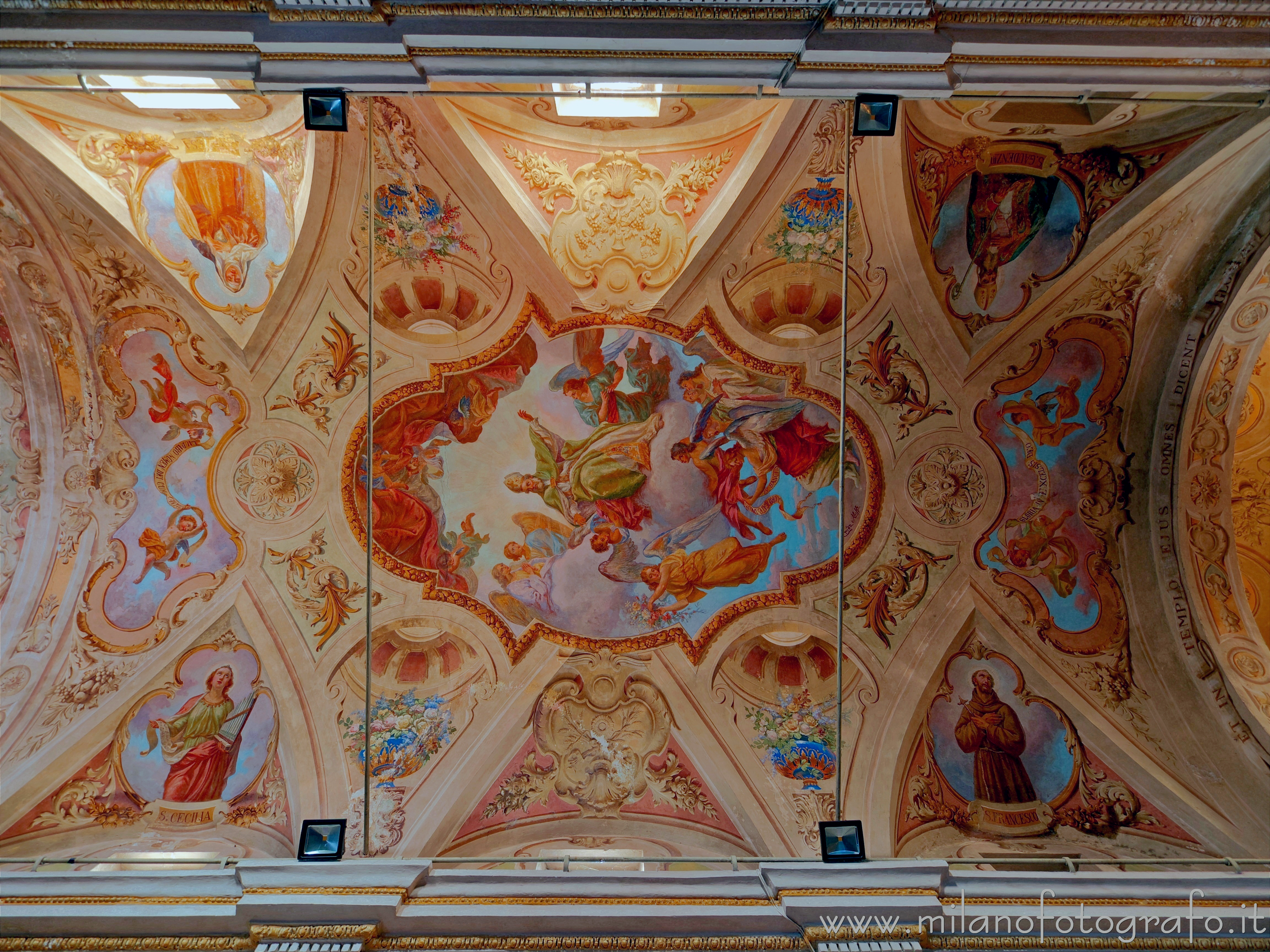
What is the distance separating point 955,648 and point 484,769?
6525 millimetres

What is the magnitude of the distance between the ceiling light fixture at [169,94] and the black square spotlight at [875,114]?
211 inches

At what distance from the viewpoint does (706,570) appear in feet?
36.6

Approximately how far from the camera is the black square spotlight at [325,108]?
6121mm

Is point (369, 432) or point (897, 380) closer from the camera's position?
point (369, 432)

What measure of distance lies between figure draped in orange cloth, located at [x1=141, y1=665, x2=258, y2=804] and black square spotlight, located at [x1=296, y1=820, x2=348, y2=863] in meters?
2.93

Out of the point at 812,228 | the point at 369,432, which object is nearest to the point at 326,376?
the point at 369,432

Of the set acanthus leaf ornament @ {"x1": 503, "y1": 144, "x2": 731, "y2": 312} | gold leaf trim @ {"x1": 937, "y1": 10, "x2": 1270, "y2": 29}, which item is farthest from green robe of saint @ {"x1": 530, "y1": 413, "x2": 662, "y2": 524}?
gold leaf trim @ {"x1": 937, "y1": 10, "x2": 1270, "y2": 29}

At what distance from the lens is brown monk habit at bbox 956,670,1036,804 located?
9719 millimetres

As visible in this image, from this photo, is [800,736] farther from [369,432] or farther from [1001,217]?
[1001,217]

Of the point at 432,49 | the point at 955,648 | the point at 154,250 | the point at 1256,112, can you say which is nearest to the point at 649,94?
the point at 432,49

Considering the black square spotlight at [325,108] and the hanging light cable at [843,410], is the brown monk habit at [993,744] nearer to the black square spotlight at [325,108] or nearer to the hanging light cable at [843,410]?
the hanging light cable at [843,410]

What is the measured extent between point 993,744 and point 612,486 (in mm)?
6148

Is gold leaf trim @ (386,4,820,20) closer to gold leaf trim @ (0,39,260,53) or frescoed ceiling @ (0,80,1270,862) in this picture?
gold leaf trim @ (0,39,260,53)

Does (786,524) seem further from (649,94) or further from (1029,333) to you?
(649,94)
